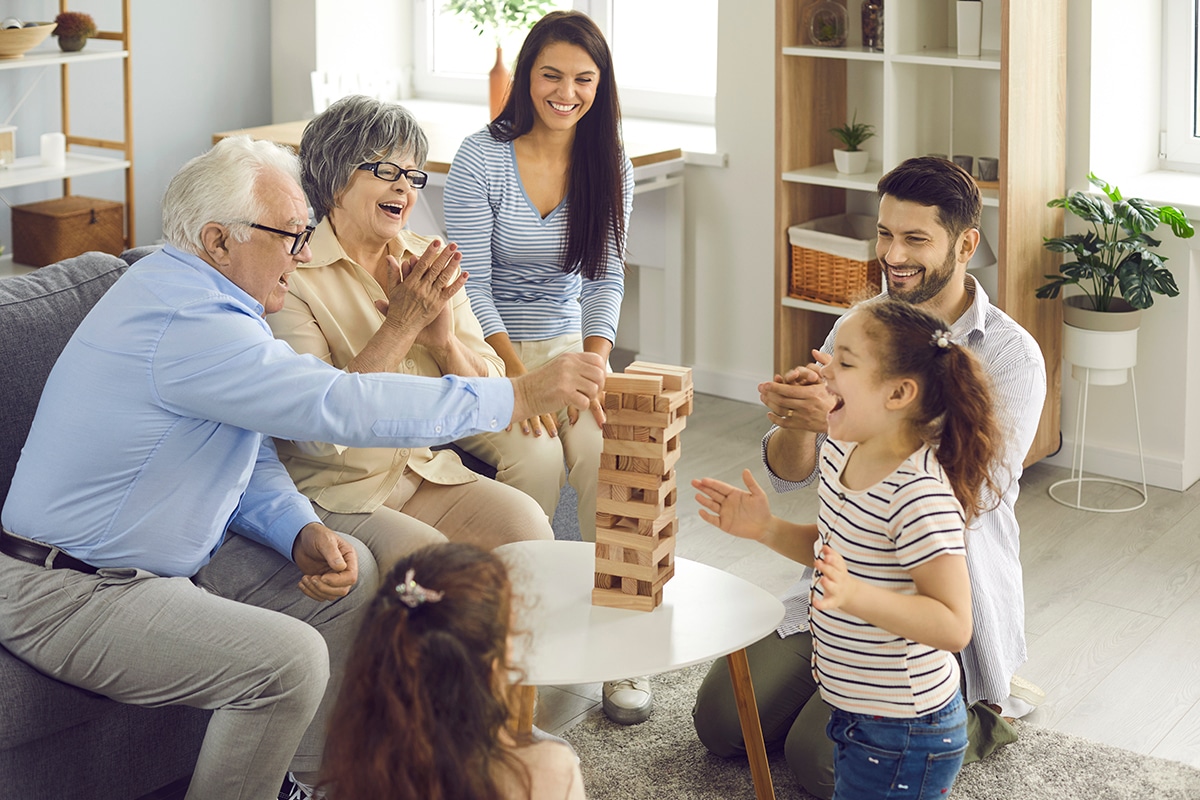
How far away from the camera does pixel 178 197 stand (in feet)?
6.28

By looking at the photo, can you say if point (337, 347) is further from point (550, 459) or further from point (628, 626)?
point (628, 626)

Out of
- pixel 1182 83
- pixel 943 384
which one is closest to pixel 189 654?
pixel 943 384

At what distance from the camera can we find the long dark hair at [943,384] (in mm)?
1647

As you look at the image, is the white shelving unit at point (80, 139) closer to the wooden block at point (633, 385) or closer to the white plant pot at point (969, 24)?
the white plant pot at point (969, 24)

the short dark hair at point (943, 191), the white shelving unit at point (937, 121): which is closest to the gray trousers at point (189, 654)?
the short dark hair at point (943, 191)

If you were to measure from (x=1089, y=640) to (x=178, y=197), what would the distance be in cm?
194

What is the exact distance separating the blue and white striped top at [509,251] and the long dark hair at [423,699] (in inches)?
63.3

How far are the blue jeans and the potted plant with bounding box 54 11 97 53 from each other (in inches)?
147

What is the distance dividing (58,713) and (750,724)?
1.00m

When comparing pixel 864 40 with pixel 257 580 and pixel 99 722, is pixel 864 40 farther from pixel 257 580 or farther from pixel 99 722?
pixel 99 722

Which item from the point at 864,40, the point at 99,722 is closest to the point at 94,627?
the point at 99,722

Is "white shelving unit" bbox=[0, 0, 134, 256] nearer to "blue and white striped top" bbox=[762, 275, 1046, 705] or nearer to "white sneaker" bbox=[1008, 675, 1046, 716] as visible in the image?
"blue and white striped top" bbox=[762, 275, 1046, 705]

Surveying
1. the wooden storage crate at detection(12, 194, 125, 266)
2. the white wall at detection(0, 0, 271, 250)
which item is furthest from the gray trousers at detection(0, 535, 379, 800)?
the white wall at detection(0, 0, 271, 250)

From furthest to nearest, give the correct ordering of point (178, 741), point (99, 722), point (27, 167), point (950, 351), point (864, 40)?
point (27, 167) → point (864, 40) → point (178, 741) → point (99, 722) → point (950, 351)
